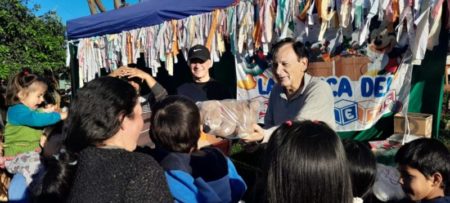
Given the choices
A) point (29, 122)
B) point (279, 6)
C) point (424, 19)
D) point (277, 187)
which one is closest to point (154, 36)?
point (279, 6)

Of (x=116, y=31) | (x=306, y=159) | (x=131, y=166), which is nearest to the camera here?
(x=306, y=159)

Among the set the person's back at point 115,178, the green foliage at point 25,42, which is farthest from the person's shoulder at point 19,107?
the green foliage at point 25,42

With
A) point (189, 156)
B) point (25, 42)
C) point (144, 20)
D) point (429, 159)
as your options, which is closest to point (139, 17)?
point (144, 20)

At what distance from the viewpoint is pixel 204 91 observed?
281 centimetres

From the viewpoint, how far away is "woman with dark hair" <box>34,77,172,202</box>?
1141mm

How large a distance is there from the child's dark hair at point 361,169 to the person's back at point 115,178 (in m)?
0.94

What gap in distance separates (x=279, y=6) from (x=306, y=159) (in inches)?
132

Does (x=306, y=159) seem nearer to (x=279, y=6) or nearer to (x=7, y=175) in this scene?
(x=7, y=175)

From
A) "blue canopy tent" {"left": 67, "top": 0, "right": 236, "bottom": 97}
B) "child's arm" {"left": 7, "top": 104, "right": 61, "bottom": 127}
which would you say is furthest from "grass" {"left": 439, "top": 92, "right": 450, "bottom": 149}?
"child's arm" {"left": 7, "top": 104, "right": 61, "bottom": 127}

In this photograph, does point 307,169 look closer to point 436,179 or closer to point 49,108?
point 436,179

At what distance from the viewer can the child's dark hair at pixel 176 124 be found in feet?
5.38

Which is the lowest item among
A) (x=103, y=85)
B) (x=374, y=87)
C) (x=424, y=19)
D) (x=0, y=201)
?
(x=0, y=201)

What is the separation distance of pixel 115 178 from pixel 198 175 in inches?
22.2

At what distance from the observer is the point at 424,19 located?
328cm
